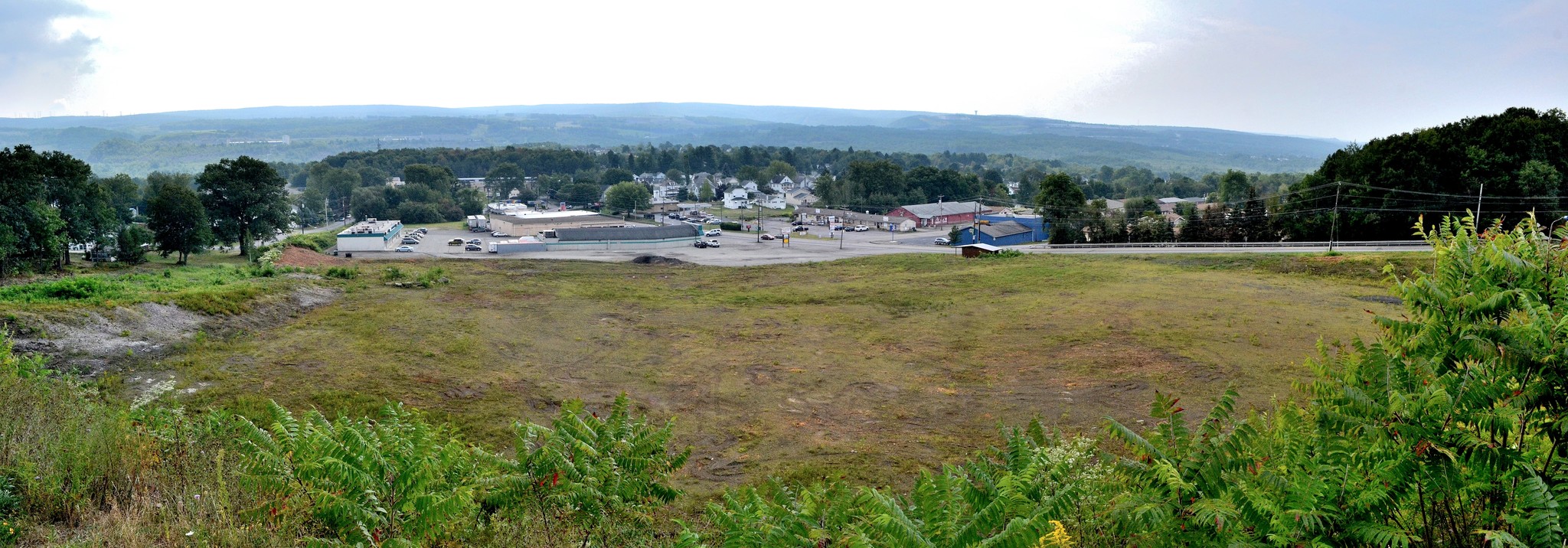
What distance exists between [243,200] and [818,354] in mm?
43579

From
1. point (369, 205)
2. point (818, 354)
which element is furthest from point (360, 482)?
point (369, 205)

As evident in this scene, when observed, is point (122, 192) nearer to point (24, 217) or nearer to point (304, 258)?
point (304, 258)

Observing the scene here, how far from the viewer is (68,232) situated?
39.3 meters

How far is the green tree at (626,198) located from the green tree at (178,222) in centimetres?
5442

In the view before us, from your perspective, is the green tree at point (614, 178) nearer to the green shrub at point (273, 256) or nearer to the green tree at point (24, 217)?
the green shrub at point (273, 256)

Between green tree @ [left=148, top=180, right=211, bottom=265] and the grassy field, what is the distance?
21.4 m

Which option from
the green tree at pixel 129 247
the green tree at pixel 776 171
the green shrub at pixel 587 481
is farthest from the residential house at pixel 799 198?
the green shrub at pixel 587 481

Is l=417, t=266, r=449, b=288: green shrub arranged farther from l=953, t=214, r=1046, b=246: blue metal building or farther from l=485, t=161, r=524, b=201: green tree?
l=485, t=161, r=524, b=201: green tree

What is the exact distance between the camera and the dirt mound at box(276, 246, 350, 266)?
1673 inches

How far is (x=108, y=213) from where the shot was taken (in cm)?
4159

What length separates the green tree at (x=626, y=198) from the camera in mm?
97250

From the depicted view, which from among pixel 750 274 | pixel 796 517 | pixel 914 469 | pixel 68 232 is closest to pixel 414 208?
pixel 68 232

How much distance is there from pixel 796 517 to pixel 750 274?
33008 mm

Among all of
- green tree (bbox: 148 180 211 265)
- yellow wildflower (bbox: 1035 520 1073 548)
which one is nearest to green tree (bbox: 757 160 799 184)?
green tree (bbox: 148 180 211 265)
